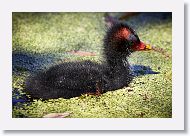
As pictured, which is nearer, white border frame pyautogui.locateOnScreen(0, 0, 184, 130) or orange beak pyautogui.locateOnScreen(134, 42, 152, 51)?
white border frame pyautogui.locateOnScreen(0, 0, 184, 130)

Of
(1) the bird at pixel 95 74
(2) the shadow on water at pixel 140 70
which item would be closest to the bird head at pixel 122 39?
(1) the bird at pixel 95 74

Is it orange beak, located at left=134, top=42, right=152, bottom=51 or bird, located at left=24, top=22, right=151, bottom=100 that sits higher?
orange beak, located at left=134, top=42, right=152, bottom=51

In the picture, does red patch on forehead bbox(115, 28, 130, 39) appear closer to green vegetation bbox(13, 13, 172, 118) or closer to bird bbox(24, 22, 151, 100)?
bird bbox(24, 22, 151, 100)

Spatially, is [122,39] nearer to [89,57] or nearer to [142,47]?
[142,47]

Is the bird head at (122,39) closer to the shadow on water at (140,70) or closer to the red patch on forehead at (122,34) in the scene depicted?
the red patch on forehead at (122,34)

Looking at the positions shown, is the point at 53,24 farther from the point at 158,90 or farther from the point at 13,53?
the point at 158,90

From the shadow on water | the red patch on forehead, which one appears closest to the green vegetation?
the shadow on water
